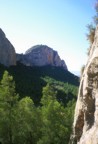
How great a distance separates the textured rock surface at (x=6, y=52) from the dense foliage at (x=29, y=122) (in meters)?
133

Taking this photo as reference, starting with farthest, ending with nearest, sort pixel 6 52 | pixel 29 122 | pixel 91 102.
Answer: pixel 6 52 → pixel 29 122 → pixel 91 102

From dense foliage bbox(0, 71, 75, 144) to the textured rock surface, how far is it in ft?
435

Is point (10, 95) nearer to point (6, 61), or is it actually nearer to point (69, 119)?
point (69, 119)

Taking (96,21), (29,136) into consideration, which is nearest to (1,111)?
(29,136)

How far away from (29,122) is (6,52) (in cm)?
14101

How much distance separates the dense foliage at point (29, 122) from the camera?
4434 cm

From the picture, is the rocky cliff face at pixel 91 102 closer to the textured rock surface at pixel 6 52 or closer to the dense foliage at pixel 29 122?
the dense foliage at pixel 29 122

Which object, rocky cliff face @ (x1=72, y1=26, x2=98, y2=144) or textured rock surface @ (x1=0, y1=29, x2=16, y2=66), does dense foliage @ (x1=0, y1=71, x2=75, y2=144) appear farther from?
textured rock surface @ (x1=0, y1=29, x2=16, y2=66)

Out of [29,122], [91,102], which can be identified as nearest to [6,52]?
[29,122]

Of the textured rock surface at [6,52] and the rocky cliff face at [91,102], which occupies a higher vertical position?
the textured rock surface at [6,52]

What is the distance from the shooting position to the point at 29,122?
4741 cm

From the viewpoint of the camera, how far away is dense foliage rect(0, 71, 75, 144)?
4434 cm

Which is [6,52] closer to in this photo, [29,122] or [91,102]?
[29,122]

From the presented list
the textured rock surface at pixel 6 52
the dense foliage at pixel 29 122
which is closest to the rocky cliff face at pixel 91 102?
the dense foliage at pixel 29 122
